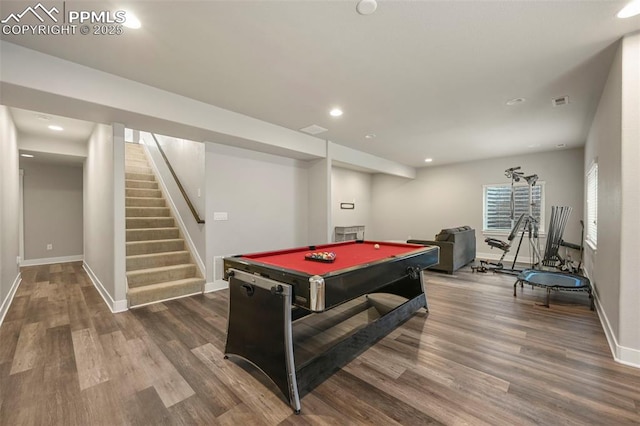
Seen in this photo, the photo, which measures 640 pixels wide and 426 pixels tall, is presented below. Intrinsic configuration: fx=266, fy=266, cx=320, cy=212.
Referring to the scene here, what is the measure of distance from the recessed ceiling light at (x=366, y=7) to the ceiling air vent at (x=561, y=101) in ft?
9.59

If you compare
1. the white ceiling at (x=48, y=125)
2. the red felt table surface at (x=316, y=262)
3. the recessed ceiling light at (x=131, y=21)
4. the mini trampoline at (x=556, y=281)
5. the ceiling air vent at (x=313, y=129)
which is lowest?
the mini trampoline at (x=556, y=281)

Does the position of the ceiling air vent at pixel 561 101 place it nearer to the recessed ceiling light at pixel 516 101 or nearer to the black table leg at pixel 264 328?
the recessed ceiling light at pixel 516 101

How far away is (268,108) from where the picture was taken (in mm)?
3570

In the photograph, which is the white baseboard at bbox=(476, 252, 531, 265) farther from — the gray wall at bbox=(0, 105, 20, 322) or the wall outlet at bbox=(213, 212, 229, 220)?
the gray wall at bbox=(0, 105, 20, 322)

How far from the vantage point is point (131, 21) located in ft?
6.39

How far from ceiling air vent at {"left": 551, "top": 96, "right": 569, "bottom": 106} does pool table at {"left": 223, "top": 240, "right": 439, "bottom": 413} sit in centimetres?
287

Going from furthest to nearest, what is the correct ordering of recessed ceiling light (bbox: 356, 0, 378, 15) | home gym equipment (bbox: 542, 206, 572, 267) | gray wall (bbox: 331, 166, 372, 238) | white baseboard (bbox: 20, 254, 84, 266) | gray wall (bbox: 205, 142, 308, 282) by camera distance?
gray wall (bbox: 331, 166, 372, 238)
white baseboard (bbox: 20, 254, 84, 266)
home gym equipment (bbox: 542, 206, 572, 267)
gray wall (bbox: 205, 142, 308, 282)
recessed ceiling light (bbox: 356, 0, 378, 15)

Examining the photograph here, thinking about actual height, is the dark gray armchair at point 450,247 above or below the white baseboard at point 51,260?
above

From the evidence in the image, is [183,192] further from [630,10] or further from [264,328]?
[630,10]

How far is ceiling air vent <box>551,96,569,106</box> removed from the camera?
3.24m

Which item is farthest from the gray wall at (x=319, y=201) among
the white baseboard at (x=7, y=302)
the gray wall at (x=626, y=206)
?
the white baseboard at (x=7, y=302)

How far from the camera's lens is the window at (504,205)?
248 inches

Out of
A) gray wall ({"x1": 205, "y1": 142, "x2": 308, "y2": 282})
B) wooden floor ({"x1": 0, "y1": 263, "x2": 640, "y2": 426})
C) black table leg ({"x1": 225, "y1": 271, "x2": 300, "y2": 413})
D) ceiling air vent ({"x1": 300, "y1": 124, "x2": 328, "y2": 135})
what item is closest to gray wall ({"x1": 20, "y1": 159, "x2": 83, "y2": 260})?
wooden floor ({"x1": 0, "y1": 263, "x2": 640, "y2": 426})

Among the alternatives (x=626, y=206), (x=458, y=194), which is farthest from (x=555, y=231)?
(x=626, y=206)
